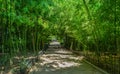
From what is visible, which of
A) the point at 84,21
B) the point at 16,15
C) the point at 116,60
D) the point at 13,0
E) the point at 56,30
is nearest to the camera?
the point at 13,0

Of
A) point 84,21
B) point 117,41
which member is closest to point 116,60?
point 117,41

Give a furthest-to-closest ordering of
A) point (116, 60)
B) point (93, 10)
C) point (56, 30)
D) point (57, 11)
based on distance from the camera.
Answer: point (56, 30) < point (57, 11) < point (93, 10) < point (116, 60)

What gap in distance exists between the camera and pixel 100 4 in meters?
9.06

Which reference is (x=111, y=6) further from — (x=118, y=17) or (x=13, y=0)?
(x=13, y=0)

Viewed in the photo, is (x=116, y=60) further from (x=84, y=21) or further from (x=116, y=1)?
(x=84, y=21)

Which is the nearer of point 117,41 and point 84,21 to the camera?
point 117,41

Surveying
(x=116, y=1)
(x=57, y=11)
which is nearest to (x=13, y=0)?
(x=116, y=1)

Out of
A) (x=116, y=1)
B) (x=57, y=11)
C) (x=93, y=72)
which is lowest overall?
(x=93, y=72)

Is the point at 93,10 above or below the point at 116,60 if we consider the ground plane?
above

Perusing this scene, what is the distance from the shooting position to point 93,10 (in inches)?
420

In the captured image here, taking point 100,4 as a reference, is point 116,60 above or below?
below

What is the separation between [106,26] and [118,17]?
1.85 metres

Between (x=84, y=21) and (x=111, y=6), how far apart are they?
4.75 metres

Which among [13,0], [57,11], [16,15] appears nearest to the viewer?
[13,0]
